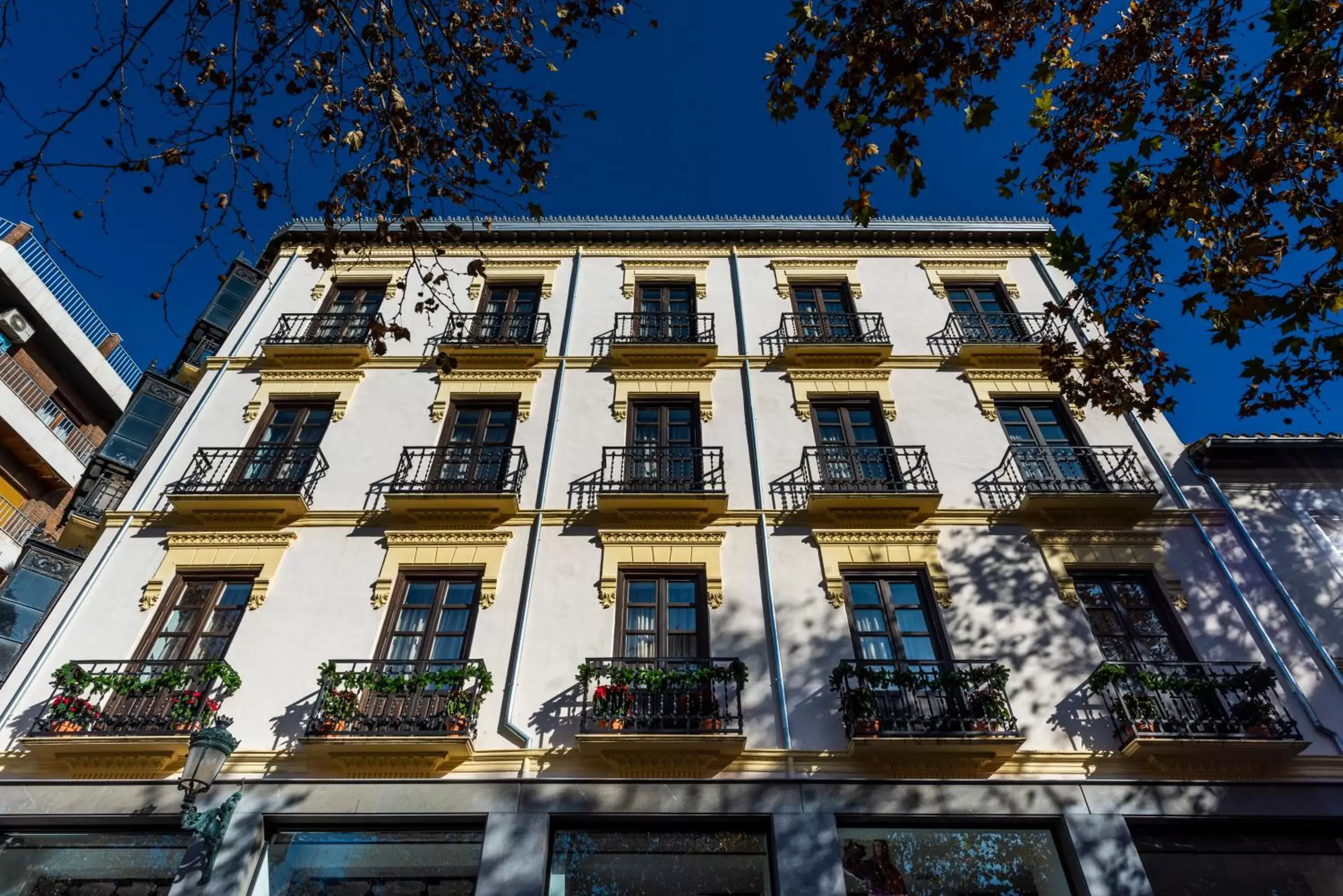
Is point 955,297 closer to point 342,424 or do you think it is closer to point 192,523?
point 342,424

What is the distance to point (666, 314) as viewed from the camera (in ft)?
46.9

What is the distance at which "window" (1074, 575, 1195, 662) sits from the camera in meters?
10.1

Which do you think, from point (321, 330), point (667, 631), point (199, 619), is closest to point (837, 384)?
point (667, 631)

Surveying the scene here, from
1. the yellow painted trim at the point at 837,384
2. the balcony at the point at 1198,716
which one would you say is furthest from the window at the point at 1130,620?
the yellow painted trim at the point at 837,384

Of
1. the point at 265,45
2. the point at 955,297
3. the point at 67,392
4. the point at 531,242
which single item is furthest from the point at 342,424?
the point at 67,392

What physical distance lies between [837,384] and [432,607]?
7.57m

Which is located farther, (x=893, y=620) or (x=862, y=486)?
(x=862, y=486)

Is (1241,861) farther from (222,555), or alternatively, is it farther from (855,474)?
(222,555)

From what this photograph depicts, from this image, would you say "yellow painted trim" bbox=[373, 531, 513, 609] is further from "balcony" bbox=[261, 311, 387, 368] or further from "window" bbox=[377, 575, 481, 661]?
"balcony" bbox=[261, 311, 387, 368]

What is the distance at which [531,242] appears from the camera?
16.5 meters

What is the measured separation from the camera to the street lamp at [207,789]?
25.7 ft

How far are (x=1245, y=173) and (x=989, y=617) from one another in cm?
586

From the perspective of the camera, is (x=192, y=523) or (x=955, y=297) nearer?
(x=192, y=523)

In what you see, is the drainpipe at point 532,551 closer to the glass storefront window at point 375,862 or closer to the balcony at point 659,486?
the balcony at point 659,486
